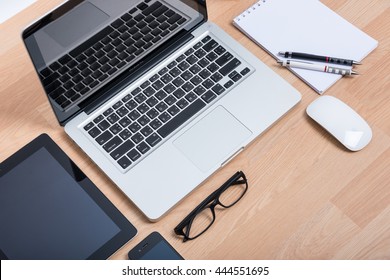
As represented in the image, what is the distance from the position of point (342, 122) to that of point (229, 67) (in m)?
0.24

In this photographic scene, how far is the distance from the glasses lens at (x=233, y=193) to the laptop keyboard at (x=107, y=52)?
311 millimetres

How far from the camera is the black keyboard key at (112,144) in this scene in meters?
1.12

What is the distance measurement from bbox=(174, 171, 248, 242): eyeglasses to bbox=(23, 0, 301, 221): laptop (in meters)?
0.04

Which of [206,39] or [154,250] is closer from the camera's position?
[154,250]

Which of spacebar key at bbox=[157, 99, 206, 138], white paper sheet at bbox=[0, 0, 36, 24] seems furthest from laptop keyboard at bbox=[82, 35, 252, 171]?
white paper sheet at bbox=[0, 0, 36, 24]

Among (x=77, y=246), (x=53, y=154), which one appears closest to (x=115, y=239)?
→ (x=77, y=246)

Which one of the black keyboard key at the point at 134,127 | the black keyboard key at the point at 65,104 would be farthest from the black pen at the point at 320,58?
the black keyboard key at the point at 65,104

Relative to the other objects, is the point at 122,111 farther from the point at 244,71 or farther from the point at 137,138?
the point at 244,71

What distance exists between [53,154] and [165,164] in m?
A: 0.22

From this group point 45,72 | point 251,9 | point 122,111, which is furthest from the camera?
point 251,9

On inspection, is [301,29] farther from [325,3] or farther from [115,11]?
[115,11]

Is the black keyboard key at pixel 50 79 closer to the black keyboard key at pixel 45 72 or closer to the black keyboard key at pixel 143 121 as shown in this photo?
the black keyboard key at pixel 45 72

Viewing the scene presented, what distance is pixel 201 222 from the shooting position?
108 cm

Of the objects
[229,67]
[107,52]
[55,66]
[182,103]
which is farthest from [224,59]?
[55,66]
